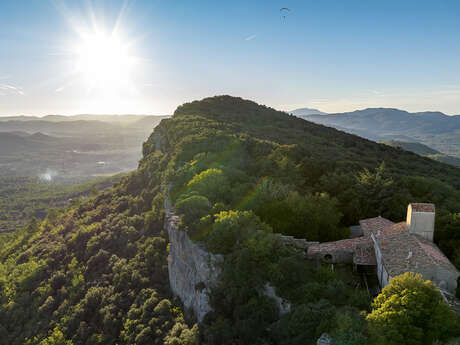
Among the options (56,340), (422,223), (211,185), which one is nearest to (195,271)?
(211,185)

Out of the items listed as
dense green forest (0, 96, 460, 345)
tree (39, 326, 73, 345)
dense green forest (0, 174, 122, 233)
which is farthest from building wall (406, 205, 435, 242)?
dense green forest (0, 174, 122, 233)

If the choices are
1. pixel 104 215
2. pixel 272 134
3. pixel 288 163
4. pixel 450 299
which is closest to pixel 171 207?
pixel 288 163

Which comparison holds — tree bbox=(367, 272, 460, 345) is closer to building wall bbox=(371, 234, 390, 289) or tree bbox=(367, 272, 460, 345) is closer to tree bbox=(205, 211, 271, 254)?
building wall bbox=(371, 234, 390, 289)

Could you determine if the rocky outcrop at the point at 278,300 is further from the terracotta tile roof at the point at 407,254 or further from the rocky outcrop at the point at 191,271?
the terracotta tile roof at the point at 407,254

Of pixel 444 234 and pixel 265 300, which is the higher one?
pixel 444 234

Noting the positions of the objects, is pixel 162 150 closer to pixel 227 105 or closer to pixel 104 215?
pixel 104 215

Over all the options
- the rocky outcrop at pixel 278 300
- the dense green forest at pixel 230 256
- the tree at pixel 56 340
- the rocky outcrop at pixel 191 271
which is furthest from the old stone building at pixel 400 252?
the tree at pixel 56 340
